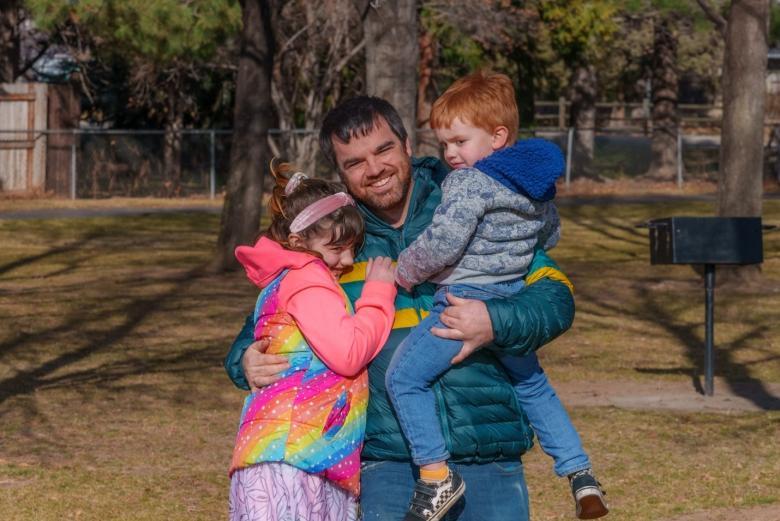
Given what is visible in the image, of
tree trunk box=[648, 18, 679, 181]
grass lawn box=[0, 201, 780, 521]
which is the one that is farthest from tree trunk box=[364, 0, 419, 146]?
tree trunk box=[648, 18, 679, 181]

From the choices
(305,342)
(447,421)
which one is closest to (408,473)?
(447,421)

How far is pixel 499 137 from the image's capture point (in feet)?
12.6

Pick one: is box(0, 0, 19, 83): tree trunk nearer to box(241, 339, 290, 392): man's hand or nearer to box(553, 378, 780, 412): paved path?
box(553, 378, 780, 412): paved path

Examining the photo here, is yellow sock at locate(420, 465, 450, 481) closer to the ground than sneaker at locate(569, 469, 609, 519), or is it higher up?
higher up

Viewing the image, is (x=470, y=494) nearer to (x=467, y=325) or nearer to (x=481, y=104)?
(x=467, y=325)

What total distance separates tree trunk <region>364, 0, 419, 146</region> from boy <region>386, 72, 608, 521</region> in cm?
711

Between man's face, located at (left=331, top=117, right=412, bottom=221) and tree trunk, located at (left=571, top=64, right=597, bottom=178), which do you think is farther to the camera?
tree trunk, located at (left=571, top=64, right=597, bottom=178)

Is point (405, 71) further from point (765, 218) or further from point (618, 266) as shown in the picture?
point (765, 218)

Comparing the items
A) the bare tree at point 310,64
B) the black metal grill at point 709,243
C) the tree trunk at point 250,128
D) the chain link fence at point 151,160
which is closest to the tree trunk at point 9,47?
the chain link fence at point 151,160

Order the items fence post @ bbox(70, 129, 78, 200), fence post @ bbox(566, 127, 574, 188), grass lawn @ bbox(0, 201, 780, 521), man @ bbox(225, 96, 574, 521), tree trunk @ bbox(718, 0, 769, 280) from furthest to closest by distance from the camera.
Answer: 1. fence post @ bbox(566, 127, 574, 188)
2. fence post @ bbox(70, 129, 78, 200)
3. tree trunk @ bbox(718, 0, 769, 280)
4. grass lawn @ bbox(0, 201, 780, 521)
5. man @ bbox(225, 96, 574, 521)

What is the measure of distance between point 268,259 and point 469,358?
1.83ft

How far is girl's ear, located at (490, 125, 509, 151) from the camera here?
382 cm

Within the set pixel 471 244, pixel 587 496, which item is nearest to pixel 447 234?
pixel 471 244

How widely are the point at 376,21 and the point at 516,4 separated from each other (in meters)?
22.7
